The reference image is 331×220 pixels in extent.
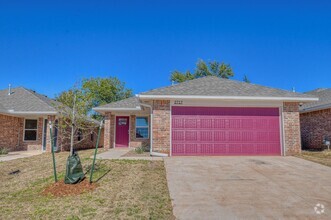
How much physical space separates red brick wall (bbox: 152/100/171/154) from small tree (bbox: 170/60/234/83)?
24.3 m

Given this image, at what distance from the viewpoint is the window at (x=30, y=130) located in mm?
15258

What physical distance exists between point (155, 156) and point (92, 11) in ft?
34.2

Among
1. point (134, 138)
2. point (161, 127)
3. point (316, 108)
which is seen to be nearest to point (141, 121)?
point (134, 138)

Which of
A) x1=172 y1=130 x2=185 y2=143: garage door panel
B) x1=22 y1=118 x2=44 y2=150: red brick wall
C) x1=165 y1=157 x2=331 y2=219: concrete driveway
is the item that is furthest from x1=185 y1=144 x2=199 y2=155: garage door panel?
x1=22 y1=118 x2=44 y2=150: red brick wall

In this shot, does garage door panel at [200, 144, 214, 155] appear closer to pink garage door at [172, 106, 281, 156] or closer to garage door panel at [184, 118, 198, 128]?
pink garage door at [172, 106, 281, 156]

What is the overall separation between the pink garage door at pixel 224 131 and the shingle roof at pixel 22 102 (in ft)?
25.5

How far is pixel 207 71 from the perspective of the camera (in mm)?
34625

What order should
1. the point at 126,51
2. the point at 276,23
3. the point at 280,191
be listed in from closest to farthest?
the point at 280,191 → the point at 276,23 → the point at 126,51

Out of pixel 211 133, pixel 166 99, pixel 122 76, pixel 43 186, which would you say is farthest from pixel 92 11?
pixel 122 76

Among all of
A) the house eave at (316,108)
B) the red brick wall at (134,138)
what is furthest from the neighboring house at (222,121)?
the red brick wall at (134,138)

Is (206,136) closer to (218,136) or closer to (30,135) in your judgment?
(218,136)

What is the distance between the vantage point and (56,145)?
14.8 meters

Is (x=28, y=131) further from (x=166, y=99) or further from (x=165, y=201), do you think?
(x=165, y=201)

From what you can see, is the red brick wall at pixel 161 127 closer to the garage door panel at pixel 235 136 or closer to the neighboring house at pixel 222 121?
the neighboring house at pixel 222 121
